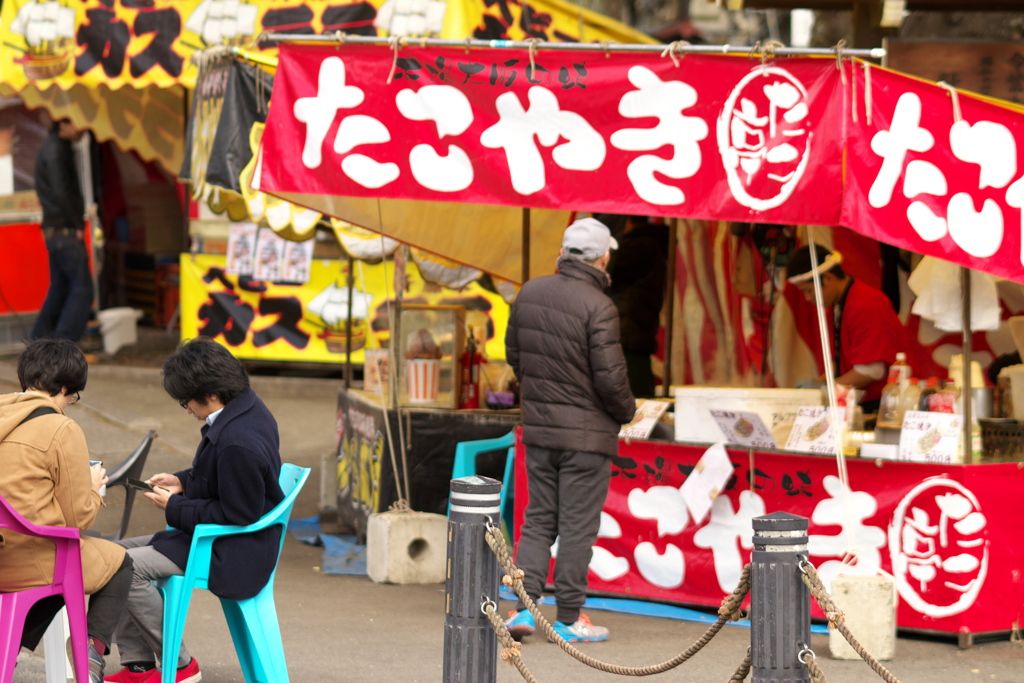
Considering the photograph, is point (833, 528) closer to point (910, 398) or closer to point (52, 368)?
point (910, 398)

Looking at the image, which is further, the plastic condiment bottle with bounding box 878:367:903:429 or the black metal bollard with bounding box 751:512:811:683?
the plastic condiment bottle with bounding box 878:367:903:429

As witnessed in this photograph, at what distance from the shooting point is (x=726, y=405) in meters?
5.90

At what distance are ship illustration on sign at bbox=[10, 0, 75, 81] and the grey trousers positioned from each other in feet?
17.2

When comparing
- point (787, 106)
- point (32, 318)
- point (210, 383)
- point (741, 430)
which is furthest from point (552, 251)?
point (32, 318)

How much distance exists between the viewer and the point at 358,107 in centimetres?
551

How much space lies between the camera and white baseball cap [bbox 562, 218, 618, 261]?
544 cm

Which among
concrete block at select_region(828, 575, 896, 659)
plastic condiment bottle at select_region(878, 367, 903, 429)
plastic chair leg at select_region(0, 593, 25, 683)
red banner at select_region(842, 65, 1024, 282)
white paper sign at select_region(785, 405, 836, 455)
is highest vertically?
red banner at select_region(842, 65, 1024, 282)

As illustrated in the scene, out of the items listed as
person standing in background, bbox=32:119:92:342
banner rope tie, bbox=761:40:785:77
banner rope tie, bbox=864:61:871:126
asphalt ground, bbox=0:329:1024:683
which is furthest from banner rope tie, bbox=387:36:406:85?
person standing in background, bbox=32:119:92:342

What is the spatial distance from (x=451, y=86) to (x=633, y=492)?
84.3 inches

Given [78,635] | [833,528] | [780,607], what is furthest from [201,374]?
[833,528]

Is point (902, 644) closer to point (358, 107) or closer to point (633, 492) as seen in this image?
point (633, 492)

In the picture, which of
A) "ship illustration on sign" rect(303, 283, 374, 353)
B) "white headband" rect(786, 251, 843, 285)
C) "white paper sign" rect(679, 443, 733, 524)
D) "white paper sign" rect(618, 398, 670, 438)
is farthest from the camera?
"ship illustration on sign" rect(303, 283, 374, 353)

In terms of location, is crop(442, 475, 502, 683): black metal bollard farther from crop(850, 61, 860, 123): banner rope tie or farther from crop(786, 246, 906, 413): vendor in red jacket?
crop(786, 246, 906, 413): vendor in red jacket

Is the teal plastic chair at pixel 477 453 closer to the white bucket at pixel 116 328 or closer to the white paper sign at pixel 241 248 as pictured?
the white paper sign at pixel 241 248
